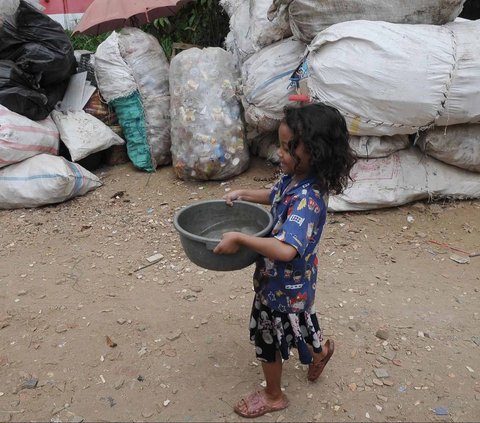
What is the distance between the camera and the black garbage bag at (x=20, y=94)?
375 cm

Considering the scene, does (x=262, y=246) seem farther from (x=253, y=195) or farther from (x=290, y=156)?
(x=253, y=195)

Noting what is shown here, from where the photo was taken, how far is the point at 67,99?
4.37 meters

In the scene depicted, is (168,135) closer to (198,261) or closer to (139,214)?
(139,214)

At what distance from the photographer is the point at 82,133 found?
4.08 m

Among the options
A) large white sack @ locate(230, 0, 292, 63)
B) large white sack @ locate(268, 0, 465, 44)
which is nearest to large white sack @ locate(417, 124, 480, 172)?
large white sack @ locate(268, 0, 465, 44)

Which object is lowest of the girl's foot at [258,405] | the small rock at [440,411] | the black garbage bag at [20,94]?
the small rock at [440,411]

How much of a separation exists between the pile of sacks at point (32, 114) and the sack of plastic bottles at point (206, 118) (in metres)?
0.76

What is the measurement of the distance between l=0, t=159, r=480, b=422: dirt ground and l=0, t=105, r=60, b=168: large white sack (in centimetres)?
44

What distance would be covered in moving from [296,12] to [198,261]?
217 cm

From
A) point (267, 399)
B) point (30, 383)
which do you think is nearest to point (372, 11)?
point (267, 399)

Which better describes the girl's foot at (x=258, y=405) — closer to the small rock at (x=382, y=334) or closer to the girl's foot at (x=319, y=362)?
the girl's foot at (x=319, y=362)

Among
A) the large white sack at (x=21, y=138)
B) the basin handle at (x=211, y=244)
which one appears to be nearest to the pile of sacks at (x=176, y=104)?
the large white sack at (x=21, y=138)

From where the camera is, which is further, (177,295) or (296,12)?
(296,12)

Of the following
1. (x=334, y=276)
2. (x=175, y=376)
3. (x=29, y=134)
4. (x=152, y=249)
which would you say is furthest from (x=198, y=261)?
(x=29, y=134)
